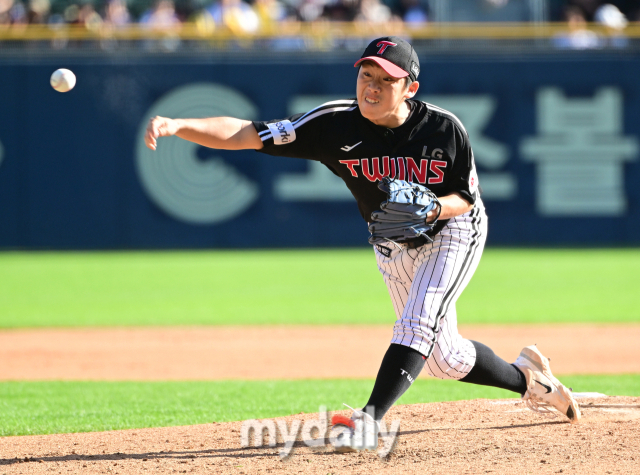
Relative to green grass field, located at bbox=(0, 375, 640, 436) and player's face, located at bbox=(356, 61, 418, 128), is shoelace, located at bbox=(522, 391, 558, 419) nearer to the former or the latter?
green grass field, located at bbox=(0, 375, 640, 436)

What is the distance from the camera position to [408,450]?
3.32 metres

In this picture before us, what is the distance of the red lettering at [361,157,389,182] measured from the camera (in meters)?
3.39

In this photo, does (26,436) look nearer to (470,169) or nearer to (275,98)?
(470,169)

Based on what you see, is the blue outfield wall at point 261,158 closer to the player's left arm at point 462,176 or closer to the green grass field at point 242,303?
the green grass field at point 242,303

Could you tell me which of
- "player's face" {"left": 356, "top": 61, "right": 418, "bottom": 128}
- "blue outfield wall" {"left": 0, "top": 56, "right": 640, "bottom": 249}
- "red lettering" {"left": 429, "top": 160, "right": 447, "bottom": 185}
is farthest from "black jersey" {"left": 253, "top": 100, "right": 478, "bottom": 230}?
"blue outfield wall" {"left": 0, "top": 56, "right": 640, "bottom": 249}

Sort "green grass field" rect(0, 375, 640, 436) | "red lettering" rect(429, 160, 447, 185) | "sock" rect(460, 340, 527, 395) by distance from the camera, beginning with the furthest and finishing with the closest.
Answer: "green grass field" rect(0, 375, 640, 436), "sock" rect(460, 340, 527, 395), "red lettering" rect(429, 160, 447, 185)

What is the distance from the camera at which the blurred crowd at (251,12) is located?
14641mm

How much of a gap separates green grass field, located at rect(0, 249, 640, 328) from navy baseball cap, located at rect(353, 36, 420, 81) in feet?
16.0

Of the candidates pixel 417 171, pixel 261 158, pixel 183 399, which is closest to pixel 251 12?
pixel 261 158

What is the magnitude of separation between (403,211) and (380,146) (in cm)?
Result: 36

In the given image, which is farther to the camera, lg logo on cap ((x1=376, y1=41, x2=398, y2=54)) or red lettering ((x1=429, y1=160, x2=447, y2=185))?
red lettering ((x1=429, y1=160, x2=447, y2=185))

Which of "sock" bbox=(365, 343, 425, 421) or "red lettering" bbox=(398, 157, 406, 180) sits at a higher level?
"red lettering" bbox=(398, 157, 406, 180)

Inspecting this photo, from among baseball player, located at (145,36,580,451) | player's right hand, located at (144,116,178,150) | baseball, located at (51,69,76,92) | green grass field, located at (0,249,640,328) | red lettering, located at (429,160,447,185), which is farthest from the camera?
green grass field, located at (0,249,640,328)

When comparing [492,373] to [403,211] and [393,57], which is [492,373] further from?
[393,57]
